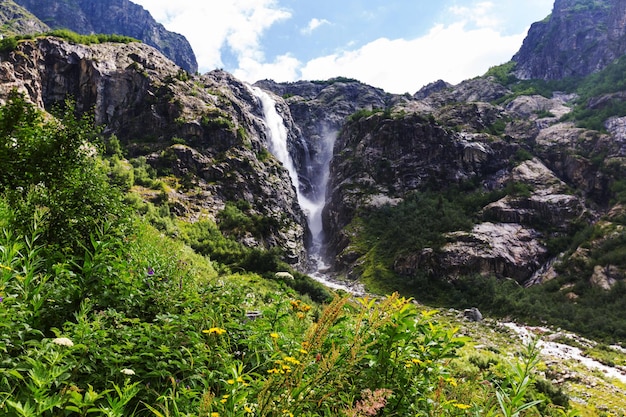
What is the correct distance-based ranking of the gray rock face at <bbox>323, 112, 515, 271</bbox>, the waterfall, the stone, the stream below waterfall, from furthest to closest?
the waterfall < the gray rock face at <bbox>323, 112, 515, 271</bbox> < the stone < the stream below waterfall

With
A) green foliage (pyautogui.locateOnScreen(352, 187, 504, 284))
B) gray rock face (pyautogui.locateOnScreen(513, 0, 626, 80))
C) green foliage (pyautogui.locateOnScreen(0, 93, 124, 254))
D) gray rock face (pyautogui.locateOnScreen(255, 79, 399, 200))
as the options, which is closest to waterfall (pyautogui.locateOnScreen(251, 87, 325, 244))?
gray rock face (pyautogui.locateOnScreen(255, 79, 399, 200))

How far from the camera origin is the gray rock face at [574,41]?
108613 millimetres

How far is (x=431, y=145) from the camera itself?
69.9 metres

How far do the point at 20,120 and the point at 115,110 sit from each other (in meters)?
63.5

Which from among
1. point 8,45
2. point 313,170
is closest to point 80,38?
point 8,45

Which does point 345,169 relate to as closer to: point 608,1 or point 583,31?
point 583,31

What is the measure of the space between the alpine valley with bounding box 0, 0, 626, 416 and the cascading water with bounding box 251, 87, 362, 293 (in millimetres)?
655

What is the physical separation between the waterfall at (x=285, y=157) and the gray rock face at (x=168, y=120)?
7371mm

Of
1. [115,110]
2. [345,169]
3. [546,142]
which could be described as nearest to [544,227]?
[546,142]

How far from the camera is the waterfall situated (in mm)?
73625

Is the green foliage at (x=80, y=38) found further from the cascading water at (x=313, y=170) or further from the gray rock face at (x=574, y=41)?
the gray rock face at (x=574, y=41)

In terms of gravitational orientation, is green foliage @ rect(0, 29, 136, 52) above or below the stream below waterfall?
above

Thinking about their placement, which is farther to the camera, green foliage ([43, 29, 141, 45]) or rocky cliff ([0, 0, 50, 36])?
rocky cliff ([0, 0, 50, 36])

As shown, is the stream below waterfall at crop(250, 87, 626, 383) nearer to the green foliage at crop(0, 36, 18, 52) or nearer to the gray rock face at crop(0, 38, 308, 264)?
the gray rock face at crop(0, 38, 308, 264)
